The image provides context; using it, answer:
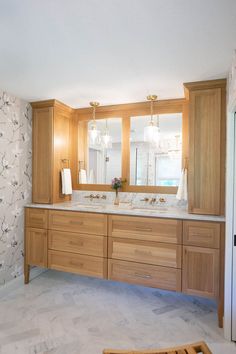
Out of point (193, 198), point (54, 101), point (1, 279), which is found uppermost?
point (54, 101)

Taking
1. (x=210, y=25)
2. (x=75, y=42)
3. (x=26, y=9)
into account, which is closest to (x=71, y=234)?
(x=75, y=42)

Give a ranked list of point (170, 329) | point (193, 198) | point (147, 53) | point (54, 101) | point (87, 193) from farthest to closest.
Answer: point (87, 193) < point (54, 101) < point (193, 198) < point (170, 329) < point (147, 53)

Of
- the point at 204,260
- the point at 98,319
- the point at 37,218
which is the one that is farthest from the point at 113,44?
the point at 98,319

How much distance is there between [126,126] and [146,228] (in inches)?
57.1

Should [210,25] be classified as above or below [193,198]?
above

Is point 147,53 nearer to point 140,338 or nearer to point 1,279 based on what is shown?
point 140,338

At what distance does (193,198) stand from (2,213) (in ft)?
7.00

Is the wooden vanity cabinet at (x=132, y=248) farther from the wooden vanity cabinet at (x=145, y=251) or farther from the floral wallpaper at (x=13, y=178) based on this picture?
the floral wallpaper at (x=13, y=178)

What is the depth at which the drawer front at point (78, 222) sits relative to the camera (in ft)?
8.39

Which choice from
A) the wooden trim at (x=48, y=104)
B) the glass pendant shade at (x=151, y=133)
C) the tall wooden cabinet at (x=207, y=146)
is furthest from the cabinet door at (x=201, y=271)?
the wooden trim at (x=48, y=104)

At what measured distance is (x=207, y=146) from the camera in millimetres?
2348

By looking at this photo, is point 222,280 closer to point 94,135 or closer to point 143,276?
point 143,276

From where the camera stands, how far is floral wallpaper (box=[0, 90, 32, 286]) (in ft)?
8.70

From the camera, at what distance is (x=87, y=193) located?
10.9 ft
